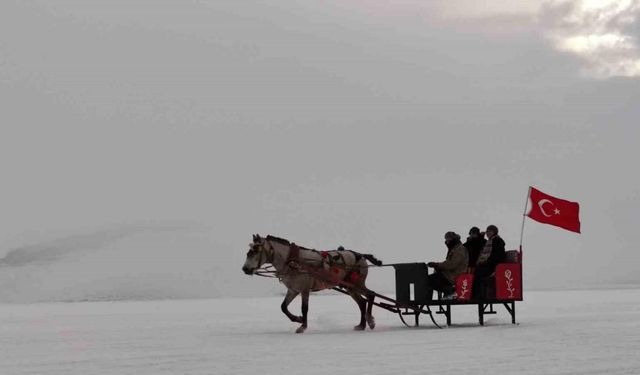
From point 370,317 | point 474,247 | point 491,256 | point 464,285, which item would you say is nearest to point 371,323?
point 370,317

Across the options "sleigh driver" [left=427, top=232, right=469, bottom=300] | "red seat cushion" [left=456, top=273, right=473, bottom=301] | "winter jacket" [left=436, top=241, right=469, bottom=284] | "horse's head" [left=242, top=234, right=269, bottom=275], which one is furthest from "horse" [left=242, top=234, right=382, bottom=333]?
"red seat cushion" [left=456, top=273, right=473, bottom=301]

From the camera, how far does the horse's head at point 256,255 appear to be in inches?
895

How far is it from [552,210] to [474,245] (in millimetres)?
2427

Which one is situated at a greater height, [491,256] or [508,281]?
[491,256]

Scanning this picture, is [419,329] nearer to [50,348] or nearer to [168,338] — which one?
[168,338]

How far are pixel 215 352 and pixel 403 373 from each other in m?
4.78

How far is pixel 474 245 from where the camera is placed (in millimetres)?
24812

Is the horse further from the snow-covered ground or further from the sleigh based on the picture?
the snow-covered ground

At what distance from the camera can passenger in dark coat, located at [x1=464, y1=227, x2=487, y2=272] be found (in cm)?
2472

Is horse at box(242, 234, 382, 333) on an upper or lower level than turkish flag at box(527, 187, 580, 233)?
lower

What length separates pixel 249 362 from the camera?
1513cm

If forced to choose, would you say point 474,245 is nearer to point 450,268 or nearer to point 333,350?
point 450,268

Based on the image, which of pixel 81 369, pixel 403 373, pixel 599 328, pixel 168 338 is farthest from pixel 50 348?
pixel 599 328

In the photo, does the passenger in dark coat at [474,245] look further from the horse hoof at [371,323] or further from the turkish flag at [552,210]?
the horse hoof at [371,323]
